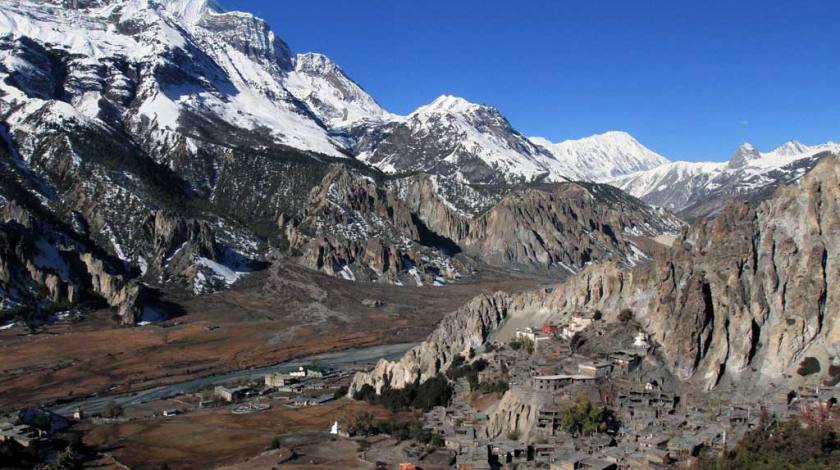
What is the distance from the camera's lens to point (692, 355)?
72.9 meters

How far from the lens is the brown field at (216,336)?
114062 millimetres

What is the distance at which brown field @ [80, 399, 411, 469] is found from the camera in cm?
6938

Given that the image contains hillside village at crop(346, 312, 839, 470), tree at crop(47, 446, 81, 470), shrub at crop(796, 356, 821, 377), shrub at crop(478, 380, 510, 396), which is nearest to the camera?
hillside village at crop(346, 312, 839, 470)

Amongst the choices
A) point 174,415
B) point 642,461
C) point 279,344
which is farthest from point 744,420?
point 279,344

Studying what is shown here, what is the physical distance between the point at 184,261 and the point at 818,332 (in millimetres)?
150197

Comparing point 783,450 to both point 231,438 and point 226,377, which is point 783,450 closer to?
point 231,438

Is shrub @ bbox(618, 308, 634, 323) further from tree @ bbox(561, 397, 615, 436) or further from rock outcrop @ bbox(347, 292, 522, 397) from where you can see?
tree @ bbox(561, 397, 615, 436)

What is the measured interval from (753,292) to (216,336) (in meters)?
96.8

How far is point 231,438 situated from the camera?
77.5 m

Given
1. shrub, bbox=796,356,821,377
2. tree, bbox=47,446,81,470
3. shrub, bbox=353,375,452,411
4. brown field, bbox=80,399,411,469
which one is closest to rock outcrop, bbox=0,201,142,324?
brown field, bbox=80,399,411,469

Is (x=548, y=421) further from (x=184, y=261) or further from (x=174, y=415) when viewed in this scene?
(x=184, y=261)

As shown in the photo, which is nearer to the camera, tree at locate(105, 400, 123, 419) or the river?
tree at locate(105, 400, 123, 419)

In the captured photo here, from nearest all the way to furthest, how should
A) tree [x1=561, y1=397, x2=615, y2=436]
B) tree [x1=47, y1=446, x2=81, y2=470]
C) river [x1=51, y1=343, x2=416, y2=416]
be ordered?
tree [x1=561, y1=397, x2=615, y2=436]
tree [x1=47, y1=446, x2=81, y2=470]
river [x1=51, y1=343, x2=416, y2=416]

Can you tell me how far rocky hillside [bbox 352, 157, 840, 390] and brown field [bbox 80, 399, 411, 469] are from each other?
1021 inches
